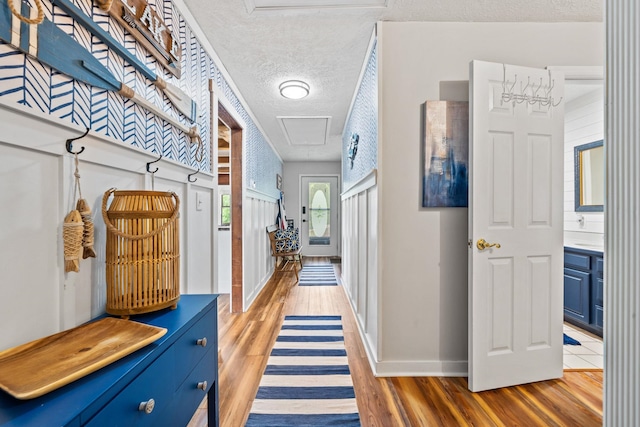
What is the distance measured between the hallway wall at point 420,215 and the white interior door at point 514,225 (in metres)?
0.19

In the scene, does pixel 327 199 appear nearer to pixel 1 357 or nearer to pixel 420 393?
pixel 420 393

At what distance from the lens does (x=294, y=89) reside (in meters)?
2.80

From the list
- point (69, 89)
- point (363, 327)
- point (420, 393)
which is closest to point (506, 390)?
point (420, 393)

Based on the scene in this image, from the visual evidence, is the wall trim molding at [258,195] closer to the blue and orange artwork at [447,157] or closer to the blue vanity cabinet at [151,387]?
the blue and orange artwork at [447,157]

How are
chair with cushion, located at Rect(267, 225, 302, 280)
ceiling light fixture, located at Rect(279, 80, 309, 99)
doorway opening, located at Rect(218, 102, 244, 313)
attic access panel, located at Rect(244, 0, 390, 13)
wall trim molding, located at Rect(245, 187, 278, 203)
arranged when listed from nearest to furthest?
attic access panel, located at Rect(244, 0, 390, 13) < ceiling light fixture, located at Rect(279, 80, 309, 99) < doorway opening, located at Rect(218, 102, 244, 313) < wall trim molding, located at Rect(245, 187, 278, 203) < chair with cushion, located at Rect(267, 225, 302, 280)

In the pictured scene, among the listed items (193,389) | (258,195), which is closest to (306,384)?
(193,389)

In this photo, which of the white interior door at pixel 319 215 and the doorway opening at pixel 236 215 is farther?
the white interior door at pixel 319 215

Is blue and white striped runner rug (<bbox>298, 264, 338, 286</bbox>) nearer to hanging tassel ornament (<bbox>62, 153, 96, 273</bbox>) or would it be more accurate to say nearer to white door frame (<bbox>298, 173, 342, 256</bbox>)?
white door frame (<bbox>298, 173, 342, 256</bbox>)

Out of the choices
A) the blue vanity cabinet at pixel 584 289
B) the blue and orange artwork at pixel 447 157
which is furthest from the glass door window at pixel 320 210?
the blue and orange artwork at pixel 447 157

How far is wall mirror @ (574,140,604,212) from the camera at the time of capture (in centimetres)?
276

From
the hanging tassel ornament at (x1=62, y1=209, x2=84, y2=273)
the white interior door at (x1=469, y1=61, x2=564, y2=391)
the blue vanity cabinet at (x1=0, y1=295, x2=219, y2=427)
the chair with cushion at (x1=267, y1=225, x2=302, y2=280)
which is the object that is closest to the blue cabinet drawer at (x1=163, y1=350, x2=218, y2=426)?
the blue vanity cabinet at (x1=0, y1=295, x2=219, y2=427)

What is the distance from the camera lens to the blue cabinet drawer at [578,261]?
2621 millimetres

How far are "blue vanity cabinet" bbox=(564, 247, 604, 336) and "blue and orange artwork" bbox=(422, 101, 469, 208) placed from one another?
65.1 inches

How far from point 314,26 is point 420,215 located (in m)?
1.45
